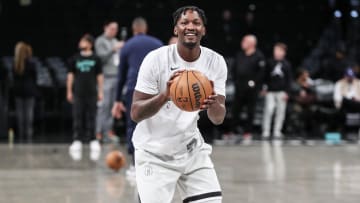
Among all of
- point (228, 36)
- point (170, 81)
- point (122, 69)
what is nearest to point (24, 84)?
point (122, 69)

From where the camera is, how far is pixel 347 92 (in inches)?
696

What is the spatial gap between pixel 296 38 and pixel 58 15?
6233 mm

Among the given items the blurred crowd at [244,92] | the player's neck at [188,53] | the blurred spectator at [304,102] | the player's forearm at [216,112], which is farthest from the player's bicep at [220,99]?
the blurred spectator at [304,102]

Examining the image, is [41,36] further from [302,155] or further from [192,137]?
[192,137]

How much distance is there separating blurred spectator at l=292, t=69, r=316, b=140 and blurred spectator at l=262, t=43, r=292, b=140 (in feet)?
2.28

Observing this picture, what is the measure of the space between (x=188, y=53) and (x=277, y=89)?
36.8 feet

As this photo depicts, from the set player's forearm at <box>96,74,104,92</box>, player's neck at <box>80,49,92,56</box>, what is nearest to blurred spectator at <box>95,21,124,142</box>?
player's forearm at <box>96,74,104,92</box>

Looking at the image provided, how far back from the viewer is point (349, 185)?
10.8 m

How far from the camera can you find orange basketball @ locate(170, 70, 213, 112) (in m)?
5.58

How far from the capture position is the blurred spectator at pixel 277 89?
55.9ft

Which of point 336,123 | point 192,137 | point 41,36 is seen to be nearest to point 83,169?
point 192,137

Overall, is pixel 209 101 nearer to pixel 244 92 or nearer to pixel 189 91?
pixel 189 91

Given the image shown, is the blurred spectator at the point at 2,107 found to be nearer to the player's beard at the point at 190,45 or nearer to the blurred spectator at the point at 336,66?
the blurred spectator at the point at 336,66

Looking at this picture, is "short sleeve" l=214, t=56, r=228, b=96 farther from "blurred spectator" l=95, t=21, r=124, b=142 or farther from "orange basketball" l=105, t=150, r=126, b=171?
"blurred spectator" l=95, t=21, r=124, b=142
